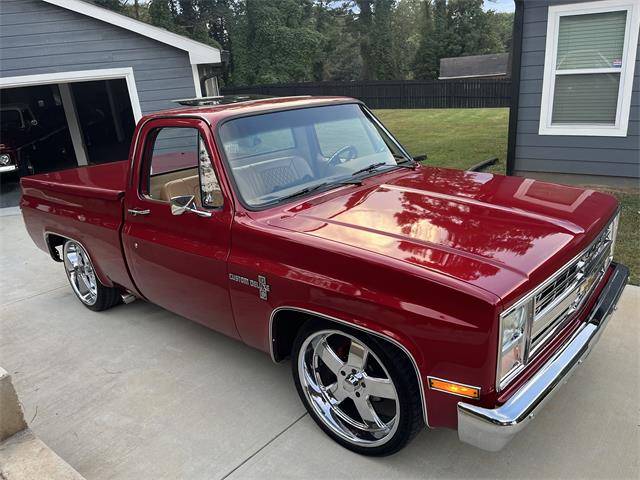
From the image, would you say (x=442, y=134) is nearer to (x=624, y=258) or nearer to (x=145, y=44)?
(x=145, y=44)

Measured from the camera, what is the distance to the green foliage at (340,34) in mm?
38375

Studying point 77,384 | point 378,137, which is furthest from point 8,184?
point 378,137

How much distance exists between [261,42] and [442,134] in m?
28.3

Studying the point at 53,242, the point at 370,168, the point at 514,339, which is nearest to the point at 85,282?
the point at 53,242

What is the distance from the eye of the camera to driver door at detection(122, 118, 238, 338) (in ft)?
10.6

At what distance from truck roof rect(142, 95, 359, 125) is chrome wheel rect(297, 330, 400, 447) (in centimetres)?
157

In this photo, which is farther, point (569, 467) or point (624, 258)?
point (624, 258)

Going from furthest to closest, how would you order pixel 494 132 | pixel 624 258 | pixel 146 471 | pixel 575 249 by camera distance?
pixel 494 132 < pixel 624 258 < pixel 146 471 < pixel 575 249

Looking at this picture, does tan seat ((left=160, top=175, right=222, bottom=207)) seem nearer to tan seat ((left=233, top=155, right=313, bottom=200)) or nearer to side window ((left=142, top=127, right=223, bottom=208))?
side window ((left=142, top=127, right=223, bottom=208))

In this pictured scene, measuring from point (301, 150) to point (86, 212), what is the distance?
7.01 ft

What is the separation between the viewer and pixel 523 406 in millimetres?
2227

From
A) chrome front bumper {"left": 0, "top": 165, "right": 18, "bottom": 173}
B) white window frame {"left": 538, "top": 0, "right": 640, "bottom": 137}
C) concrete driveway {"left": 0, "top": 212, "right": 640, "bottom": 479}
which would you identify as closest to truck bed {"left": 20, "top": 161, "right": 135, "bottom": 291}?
concrete driveway {"left": 0, "top": 212, "right": 640, "bottom": 479}

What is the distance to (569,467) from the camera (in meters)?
2.69

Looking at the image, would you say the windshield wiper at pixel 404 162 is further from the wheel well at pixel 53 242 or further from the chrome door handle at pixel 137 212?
the wheel well at pixel 53 242
